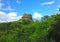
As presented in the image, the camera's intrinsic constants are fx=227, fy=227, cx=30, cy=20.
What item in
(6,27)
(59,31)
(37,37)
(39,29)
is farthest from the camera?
(6,27)

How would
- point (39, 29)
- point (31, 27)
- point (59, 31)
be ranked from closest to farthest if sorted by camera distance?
point (59, 31) → point (39, 29) → point (31, 27)

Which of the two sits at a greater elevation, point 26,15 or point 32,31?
point 26,15

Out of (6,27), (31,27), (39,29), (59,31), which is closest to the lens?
(59,31)

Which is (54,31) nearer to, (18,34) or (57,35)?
(57,35)

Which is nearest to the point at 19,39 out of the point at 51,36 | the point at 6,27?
the point at 51,36

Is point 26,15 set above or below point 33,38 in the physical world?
above

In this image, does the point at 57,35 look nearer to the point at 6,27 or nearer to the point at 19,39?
the point at 19,39

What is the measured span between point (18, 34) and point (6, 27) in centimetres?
1690

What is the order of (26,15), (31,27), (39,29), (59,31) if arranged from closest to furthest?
1. (59,31)
2. (39,29)
3. (31,27)
4. (26,15)

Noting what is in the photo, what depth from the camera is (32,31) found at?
157 feet

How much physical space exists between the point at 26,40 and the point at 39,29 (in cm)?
466

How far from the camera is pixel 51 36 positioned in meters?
31.3

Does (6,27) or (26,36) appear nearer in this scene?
(26,36)

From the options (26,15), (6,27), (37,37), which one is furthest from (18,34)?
(26,15)
